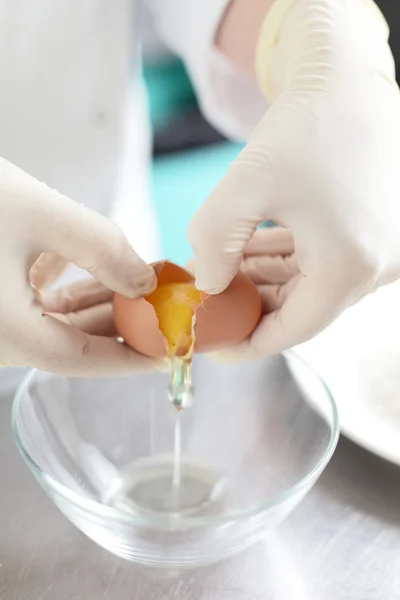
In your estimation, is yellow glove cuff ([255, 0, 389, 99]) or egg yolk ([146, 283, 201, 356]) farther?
yellow glove cuff ([255, 0, 389, 99])

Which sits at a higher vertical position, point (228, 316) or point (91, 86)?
point (91, 86)

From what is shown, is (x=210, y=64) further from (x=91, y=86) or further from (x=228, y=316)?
(x=228, y=316)

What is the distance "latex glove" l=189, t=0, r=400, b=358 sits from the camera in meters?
0.66

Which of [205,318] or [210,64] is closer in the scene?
[205,318]

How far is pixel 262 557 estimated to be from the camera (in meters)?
0.74

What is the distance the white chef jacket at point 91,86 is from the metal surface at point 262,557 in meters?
0.26

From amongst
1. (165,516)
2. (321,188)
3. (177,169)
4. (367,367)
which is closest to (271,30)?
(321,188)

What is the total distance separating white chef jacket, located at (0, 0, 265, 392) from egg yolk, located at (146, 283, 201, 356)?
1.04 ft

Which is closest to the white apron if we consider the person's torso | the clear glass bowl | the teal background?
the person's torso

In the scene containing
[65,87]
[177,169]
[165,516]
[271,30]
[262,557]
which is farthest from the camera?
[177,169]

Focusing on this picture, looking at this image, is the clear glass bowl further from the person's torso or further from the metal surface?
the person's torso

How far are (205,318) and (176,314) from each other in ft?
0.10

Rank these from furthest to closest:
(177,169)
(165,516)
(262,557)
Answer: (177,169) < (262,557) < (165,516)

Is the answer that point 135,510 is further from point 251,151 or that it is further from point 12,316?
point 251,151
